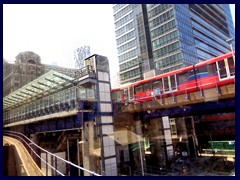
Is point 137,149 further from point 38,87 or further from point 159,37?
point 159,37

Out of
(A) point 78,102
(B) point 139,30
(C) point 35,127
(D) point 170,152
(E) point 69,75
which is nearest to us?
(A) point 78,102

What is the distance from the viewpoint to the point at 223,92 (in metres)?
9.90

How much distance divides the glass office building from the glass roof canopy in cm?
2310

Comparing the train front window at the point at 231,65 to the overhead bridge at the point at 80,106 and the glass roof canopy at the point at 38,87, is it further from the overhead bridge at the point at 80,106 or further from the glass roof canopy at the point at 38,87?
the glass roof canopy at the point at 38,87

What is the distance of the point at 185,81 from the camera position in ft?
37.9

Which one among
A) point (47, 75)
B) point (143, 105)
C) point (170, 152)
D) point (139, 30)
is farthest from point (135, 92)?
point (139, 30)

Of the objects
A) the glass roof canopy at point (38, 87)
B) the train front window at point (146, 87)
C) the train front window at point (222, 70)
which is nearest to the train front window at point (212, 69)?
the train front window at point (222, 70)

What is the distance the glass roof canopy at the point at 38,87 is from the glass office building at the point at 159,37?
2310 centimetres

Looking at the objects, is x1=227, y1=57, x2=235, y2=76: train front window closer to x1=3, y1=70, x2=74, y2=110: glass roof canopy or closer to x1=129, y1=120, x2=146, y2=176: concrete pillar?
x1=129, y1=120, x2=146, y2=176: concrete pillar

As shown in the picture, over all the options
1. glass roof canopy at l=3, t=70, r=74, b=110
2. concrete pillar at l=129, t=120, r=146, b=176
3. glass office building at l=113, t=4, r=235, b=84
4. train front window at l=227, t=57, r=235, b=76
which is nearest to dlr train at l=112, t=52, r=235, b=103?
train front window at l=227, t=57, r=235, b=76

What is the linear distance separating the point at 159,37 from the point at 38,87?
32.0 meters

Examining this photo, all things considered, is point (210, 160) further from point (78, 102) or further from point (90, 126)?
point (78, 102)

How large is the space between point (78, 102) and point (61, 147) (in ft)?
23.2

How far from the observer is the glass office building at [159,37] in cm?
3872
